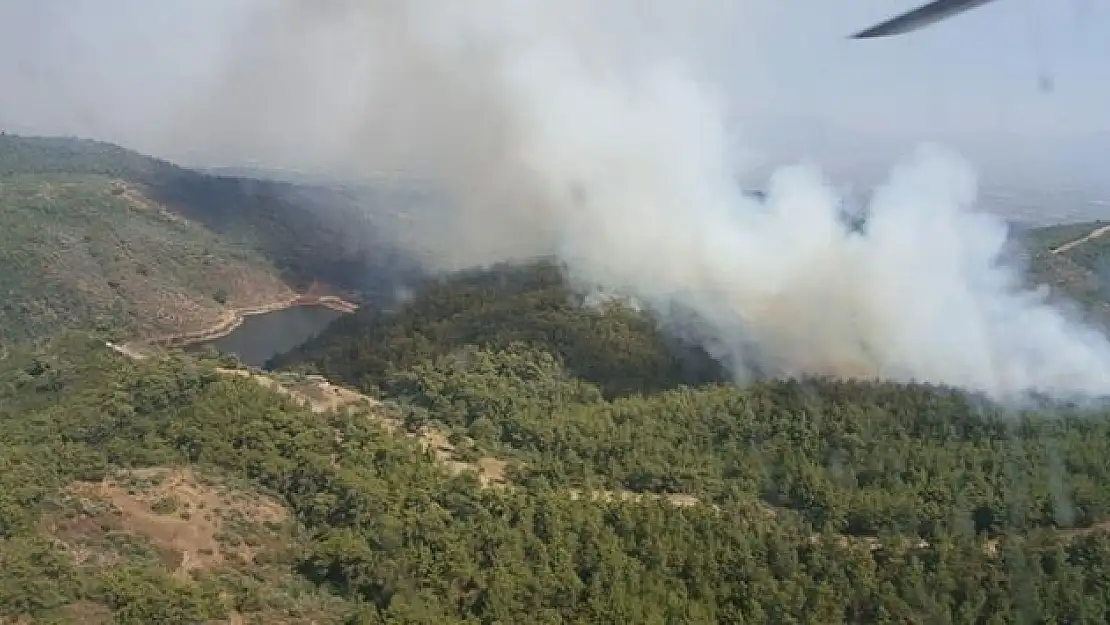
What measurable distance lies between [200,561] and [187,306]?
47117 mm

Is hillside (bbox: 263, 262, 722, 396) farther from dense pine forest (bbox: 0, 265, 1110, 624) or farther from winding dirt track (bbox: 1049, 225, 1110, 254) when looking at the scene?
winding dirt track (bbox: 1049, 225, 1110, 254)

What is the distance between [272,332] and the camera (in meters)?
62.5

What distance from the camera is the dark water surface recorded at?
2207 inches

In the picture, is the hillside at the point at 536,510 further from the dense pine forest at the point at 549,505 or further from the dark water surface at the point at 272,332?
the dark water surface at the point at 272,332

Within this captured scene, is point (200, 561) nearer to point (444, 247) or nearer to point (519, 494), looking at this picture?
point (519, 494)

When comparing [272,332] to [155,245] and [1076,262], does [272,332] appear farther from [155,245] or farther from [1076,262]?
[1076,262]

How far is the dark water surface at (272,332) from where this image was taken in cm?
5606

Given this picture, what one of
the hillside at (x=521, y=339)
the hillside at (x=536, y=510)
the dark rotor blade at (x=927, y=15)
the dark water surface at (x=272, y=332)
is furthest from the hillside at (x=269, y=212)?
the dark rotor blade at (x=927, y=15)

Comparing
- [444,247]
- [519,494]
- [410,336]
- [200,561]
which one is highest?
[444,247]

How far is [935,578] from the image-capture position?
20906 mm

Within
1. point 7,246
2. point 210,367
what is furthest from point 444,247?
point 210,367

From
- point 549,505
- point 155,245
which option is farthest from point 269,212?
point 549,505

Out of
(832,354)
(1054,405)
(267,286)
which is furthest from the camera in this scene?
(267,286)

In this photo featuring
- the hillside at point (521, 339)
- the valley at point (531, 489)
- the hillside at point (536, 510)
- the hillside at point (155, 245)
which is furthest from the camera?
the hillside at point (155, 245)
